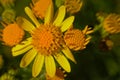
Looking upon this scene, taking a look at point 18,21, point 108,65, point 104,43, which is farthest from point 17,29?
point 108,65

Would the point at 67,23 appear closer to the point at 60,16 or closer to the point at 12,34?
the point at 60,16

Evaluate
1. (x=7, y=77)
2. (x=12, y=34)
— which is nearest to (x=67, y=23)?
(x=12, y=34)

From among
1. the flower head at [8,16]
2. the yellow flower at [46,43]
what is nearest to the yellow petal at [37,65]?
the yellow flower at [46,43]

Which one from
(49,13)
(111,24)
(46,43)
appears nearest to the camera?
(49,13)

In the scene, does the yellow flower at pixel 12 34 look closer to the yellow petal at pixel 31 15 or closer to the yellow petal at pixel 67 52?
the yellow petal at pixel 31 15

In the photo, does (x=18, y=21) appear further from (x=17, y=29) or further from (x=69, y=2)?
(x=69, y=2)

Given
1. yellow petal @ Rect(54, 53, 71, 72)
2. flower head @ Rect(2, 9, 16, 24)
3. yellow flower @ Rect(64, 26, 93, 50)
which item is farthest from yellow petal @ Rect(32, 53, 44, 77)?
flower head @ Rect(2, 9, 16, 24)

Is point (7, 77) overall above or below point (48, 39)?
below
